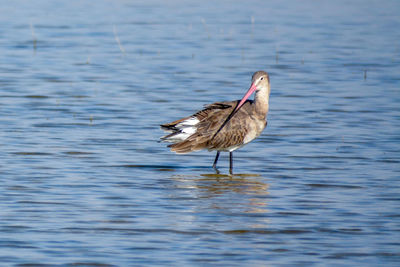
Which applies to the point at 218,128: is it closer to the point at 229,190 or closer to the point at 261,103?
the point at 261,103

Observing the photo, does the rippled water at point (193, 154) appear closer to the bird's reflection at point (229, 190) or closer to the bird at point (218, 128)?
the bird's reflection at point (229, 190)

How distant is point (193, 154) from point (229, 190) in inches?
80.9

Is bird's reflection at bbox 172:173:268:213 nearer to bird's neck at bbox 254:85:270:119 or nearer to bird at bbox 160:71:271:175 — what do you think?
bird at bbox 160:71:271:175

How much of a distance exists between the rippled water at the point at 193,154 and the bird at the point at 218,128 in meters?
0.36

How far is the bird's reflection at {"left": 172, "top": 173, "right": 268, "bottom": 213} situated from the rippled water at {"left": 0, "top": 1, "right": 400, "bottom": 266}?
30 mm

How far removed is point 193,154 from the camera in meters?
11.9

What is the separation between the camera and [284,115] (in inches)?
558

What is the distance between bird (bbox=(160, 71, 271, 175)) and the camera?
34.6ft

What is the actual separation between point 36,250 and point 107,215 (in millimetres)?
1211

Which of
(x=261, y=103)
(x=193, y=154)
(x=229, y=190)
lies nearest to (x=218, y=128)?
(x=261, y=103)

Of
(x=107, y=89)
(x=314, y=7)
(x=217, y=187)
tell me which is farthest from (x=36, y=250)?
(x=314, y=7)

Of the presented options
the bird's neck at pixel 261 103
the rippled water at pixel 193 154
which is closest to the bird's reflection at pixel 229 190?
the rippled water at pixel 193 154

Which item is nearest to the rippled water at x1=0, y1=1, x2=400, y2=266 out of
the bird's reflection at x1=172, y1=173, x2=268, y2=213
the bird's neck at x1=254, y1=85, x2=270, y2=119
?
the bird's reflection at x1=172, y1=173, x2=268, y2=213

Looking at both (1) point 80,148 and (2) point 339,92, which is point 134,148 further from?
(2) point 339,92
